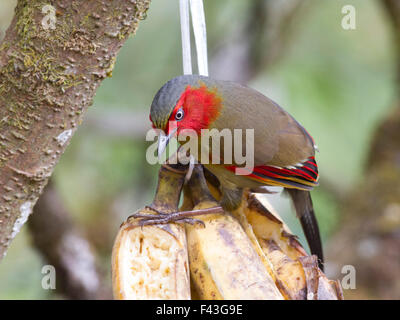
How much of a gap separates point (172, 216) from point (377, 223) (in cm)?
208

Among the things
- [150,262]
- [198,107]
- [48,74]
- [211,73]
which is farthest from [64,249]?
[211,73]

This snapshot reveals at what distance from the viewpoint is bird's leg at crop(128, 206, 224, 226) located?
1.82 metres

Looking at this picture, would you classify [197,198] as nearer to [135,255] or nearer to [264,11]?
[135,255]

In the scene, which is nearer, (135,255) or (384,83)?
(135,255)

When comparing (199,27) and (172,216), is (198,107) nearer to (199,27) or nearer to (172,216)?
(199,27)

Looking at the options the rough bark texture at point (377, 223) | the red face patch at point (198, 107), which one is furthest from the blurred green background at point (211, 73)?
the red face patch at point (198, 107)

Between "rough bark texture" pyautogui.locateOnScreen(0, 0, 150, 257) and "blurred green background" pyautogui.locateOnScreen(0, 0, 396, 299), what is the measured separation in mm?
2385

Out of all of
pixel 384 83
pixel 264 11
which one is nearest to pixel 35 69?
pixel 264 11

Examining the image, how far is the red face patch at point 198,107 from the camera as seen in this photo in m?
2.14

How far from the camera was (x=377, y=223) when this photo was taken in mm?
3549

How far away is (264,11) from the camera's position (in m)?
4.48

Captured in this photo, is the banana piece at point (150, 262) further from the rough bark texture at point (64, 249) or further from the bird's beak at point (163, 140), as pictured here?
the rough bark texture at point (64, 249)

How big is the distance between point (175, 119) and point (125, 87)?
12.2 ft
